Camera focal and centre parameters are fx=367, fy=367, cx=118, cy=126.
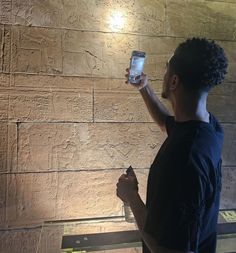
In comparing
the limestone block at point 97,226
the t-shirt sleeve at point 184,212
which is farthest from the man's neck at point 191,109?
the limestone block at point 97,226

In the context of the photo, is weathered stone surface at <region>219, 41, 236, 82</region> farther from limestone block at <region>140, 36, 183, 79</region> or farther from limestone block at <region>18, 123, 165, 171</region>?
limestone block at <region>18, 123, 165, 171</region>

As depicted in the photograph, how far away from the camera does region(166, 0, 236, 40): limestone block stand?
6.29 feet

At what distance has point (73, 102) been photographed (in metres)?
1.82

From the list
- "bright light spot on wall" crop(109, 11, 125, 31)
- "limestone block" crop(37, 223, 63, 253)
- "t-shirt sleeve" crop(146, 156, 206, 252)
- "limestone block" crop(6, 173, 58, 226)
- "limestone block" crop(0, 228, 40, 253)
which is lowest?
"limestone block" crop(0, 228, 40, 253)

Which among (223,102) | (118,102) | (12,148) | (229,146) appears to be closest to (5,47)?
(12,148)

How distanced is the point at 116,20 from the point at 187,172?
3.74 feet

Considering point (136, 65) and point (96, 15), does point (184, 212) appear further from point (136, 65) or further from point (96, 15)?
point (96, 15)

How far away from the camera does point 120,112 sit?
188cm

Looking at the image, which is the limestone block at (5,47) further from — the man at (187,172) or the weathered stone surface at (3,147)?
the man at (187,172)

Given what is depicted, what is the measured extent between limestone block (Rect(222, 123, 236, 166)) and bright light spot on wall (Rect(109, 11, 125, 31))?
78 cm

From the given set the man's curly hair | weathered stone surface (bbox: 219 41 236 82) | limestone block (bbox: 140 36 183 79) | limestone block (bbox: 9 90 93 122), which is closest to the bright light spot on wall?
limestone block (bbox: 140 36 183 79)

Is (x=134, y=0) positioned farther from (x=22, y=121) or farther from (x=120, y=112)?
(x=22, y=121)

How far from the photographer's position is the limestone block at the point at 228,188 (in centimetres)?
203

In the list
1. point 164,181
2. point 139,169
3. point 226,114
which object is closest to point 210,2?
point 226,114
